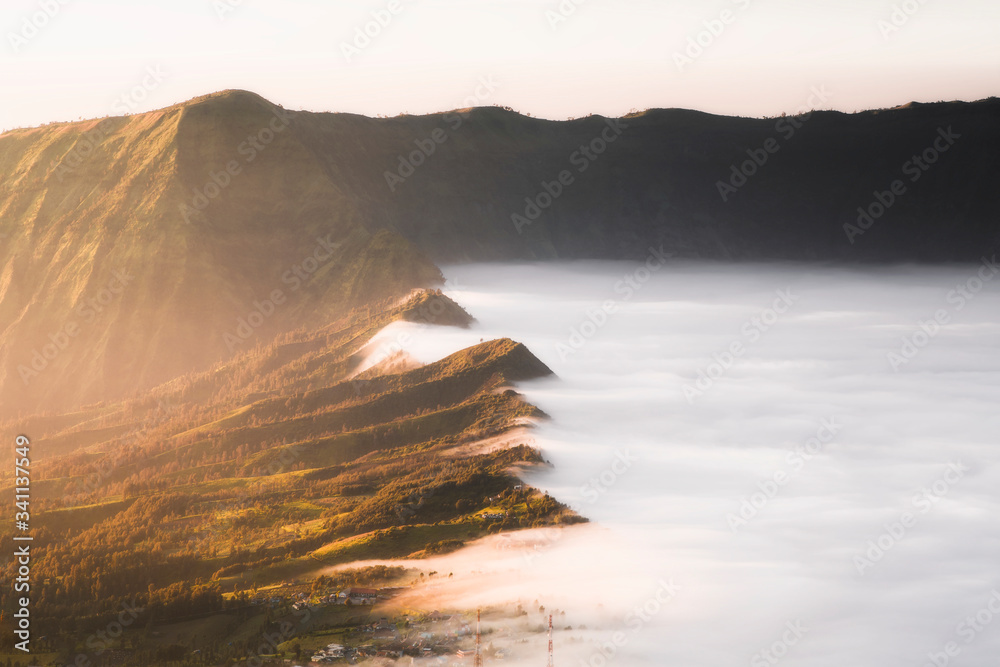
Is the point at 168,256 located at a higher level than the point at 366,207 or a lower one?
lower

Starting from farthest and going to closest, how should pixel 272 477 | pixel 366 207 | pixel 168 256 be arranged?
pixel 366 207 < pixel 168 256 < pixel 272 477

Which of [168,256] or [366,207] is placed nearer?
[168,256]

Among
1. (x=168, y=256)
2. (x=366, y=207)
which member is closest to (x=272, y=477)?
(x=168, y=256)

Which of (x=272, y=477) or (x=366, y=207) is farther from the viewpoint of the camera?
(x=366, y=207)

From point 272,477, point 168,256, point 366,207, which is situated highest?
point 366,207

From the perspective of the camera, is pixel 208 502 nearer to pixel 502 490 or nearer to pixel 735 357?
pixel 502 490

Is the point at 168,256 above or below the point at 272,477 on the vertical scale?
above

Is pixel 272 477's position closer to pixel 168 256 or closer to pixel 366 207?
pixel 168 256

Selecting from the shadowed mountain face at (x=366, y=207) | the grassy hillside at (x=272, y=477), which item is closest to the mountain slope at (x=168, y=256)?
the shadowed mountain face at (x=366, y=207)

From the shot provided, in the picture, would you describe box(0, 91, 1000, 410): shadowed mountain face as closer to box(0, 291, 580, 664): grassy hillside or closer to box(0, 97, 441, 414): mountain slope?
box(0, 97, 441, 414): mountain slope

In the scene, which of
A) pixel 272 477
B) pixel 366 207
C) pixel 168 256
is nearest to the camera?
pixel 272 477
